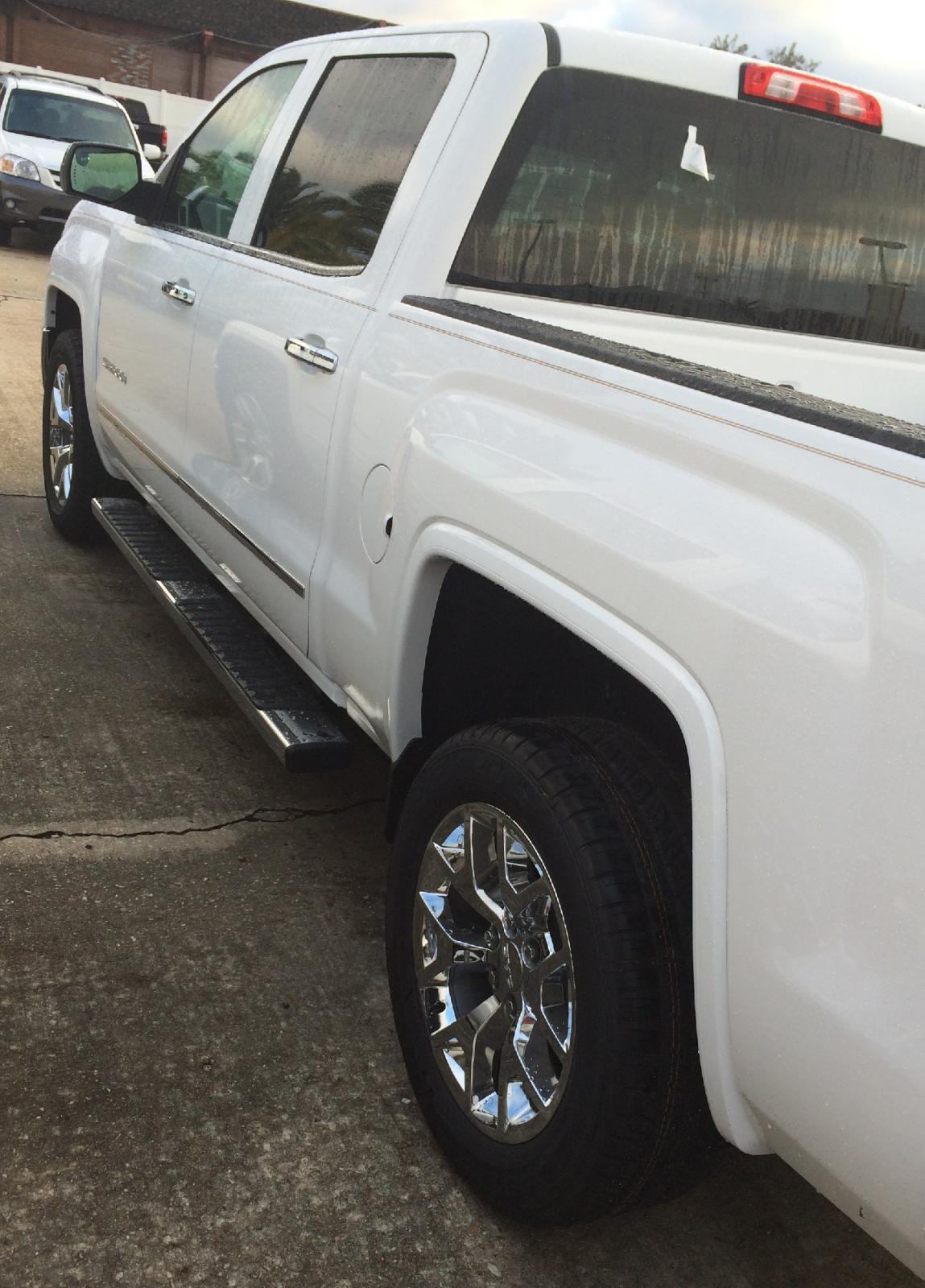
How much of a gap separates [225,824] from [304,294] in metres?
1.44

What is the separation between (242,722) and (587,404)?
8.00ft

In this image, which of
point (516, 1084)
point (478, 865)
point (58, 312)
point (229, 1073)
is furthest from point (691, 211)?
point (58, 312)

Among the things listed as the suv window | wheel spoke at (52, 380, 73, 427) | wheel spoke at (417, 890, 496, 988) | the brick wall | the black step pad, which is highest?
the brick wall

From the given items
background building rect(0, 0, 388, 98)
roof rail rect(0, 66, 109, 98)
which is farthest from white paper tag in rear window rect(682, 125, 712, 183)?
background building rect(0, 0, 388, 98)

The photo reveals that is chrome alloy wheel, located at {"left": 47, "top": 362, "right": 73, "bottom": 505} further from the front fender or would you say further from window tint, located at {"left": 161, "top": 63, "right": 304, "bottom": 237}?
window tint, located at {"left": 161, "top": 63, "right": 304, "bottom": 237}

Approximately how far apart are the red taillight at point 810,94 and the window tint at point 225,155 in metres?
1.44

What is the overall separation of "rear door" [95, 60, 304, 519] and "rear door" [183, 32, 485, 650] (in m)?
0.18

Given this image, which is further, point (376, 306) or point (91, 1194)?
point (376, 306)

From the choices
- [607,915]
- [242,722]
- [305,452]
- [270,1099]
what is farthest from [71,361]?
[607,915]

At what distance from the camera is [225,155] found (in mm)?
4164

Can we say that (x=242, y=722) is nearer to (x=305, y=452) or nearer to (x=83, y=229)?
(x=305, y=452)

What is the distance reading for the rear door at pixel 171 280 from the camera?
155 inches

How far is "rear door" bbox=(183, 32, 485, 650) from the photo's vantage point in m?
2.93

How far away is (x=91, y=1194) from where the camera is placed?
7.41ft
